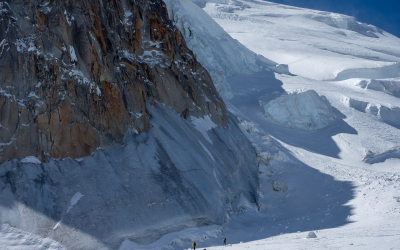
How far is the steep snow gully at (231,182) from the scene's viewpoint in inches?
618

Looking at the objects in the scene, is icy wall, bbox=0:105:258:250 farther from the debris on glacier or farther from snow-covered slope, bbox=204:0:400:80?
snow-covered slope, bbox=204:0:400:80

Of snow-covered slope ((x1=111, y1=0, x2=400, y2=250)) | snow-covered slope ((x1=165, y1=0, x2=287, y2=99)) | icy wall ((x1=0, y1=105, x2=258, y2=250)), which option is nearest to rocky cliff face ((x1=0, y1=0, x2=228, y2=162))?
icy wall ((x1=0, y1=105, x2=258, y2=250))

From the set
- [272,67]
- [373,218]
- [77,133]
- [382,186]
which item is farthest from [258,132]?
[272,67]

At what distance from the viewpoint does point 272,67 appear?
60.5 meters

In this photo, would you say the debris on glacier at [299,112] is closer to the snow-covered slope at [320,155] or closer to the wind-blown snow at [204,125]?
the snow-covered slope at [320,155]

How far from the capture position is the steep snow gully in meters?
15.7

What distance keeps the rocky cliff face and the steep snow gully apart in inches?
35.3

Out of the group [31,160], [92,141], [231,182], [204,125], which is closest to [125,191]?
[92,141]

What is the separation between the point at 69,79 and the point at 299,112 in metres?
27.8

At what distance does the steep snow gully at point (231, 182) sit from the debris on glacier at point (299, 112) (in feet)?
0.38

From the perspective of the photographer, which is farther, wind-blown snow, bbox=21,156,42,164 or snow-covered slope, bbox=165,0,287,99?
snow-covered slope, bbox=165,0,287,99

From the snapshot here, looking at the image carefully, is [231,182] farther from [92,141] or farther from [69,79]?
[69,79]

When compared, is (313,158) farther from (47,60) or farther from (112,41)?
(47,60)

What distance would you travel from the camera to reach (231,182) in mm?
22875
